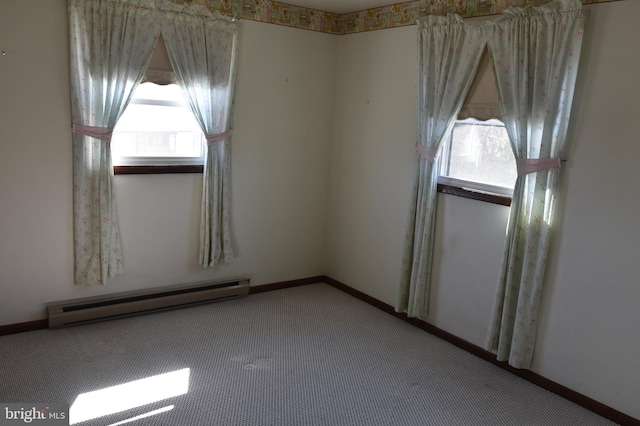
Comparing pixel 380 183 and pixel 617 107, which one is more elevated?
pixel 617 107

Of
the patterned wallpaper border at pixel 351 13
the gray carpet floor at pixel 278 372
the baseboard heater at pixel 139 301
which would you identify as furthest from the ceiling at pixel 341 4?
the gray carpet floor at pixel 278 372

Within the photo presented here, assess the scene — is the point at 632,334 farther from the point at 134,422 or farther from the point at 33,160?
the point at 33,160

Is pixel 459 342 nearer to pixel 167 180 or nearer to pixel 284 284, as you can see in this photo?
pixel 284 284

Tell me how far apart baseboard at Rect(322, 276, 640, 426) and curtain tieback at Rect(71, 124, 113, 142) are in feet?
8.47

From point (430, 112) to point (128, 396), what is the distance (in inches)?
113

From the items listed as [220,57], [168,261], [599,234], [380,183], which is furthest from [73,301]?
[599,234]

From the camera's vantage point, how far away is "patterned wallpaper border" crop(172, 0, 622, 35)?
3733 mm

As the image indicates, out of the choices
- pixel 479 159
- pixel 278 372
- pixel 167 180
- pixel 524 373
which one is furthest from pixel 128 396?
pixel 479 159

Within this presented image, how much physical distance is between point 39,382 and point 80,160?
1531mm

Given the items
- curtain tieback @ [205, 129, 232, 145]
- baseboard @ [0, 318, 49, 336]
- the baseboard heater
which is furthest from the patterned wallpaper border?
baseboard @ [0, 318, 49, 336]

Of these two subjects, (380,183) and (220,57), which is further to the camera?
(380,183)

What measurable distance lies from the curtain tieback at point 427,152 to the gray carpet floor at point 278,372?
4.59ft

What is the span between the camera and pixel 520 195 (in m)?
3.43

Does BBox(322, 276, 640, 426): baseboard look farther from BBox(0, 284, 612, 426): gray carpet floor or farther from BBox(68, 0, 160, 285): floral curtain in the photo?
BBox(68, 0, 160, 285): floral curtain
